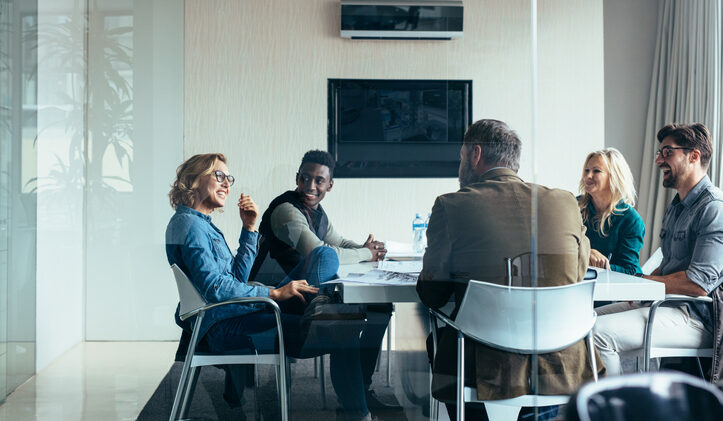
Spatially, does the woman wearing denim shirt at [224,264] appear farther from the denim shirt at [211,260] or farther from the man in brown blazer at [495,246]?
the man in brown blazer at [495,246]

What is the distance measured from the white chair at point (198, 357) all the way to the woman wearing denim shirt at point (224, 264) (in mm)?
23

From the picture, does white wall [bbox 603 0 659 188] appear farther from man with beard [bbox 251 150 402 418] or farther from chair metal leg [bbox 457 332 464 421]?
man with beard [bbox 251 150 402 418]

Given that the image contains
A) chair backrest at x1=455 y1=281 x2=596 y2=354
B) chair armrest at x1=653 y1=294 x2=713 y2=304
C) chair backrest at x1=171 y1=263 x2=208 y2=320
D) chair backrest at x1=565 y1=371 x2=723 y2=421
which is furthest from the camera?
chair armrest at x1=653 y1=294 x2=713 y2=304

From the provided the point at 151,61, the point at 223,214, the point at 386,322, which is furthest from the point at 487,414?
the point at 151,61

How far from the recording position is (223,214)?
235 centimetres

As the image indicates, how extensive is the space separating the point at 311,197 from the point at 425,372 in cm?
90

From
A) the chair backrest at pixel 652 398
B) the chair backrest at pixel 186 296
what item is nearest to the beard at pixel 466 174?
the chair backrest at pixel 186 296

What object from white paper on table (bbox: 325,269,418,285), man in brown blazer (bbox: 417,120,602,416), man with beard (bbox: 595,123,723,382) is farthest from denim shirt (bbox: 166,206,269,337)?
man with beard (bbox: 595,123,723,382)

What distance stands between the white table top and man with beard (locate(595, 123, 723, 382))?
42 mm

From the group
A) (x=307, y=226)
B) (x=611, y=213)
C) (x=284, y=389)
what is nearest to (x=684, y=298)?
(x=611, y=213)

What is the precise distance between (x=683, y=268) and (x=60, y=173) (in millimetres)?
2674

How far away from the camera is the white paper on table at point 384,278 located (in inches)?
94.7

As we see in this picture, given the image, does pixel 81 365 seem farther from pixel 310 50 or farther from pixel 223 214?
pixel 310 50

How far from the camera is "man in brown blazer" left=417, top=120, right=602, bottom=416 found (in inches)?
89.1
